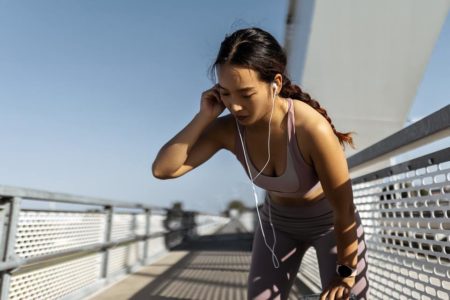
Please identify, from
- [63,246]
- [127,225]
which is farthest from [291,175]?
[127,225]

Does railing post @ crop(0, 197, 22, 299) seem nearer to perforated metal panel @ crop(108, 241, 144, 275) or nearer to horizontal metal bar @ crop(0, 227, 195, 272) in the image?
horizontal metal bar @ crop(0, 227, 195, 272)

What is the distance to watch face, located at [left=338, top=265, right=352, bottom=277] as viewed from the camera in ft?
5.11

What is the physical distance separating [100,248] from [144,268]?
198cm

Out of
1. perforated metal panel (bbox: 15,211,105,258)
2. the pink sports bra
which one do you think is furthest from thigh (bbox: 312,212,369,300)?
perforated metal panel (bbox: 15,211,105,258)

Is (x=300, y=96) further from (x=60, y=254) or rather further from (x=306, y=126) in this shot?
(x=60, y=254)

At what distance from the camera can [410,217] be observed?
2.30 m

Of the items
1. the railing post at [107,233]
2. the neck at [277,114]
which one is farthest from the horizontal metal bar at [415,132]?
the railing post at [107,233]

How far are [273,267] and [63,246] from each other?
94.9 inches

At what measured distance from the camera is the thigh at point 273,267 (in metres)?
1.92

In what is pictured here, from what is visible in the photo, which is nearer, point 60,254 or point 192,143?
point 192,143

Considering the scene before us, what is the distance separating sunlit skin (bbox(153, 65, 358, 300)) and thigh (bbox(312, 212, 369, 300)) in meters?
0.18

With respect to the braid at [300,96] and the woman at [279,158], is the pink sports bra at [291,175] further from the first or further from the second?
the braid at [300,96]

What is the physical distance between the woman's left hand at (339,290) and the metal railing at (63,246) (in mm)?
2134

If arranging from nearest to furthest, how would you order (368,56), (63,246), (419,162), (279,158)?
(279,158)
(419,162)
(63,246)
(368,56)
